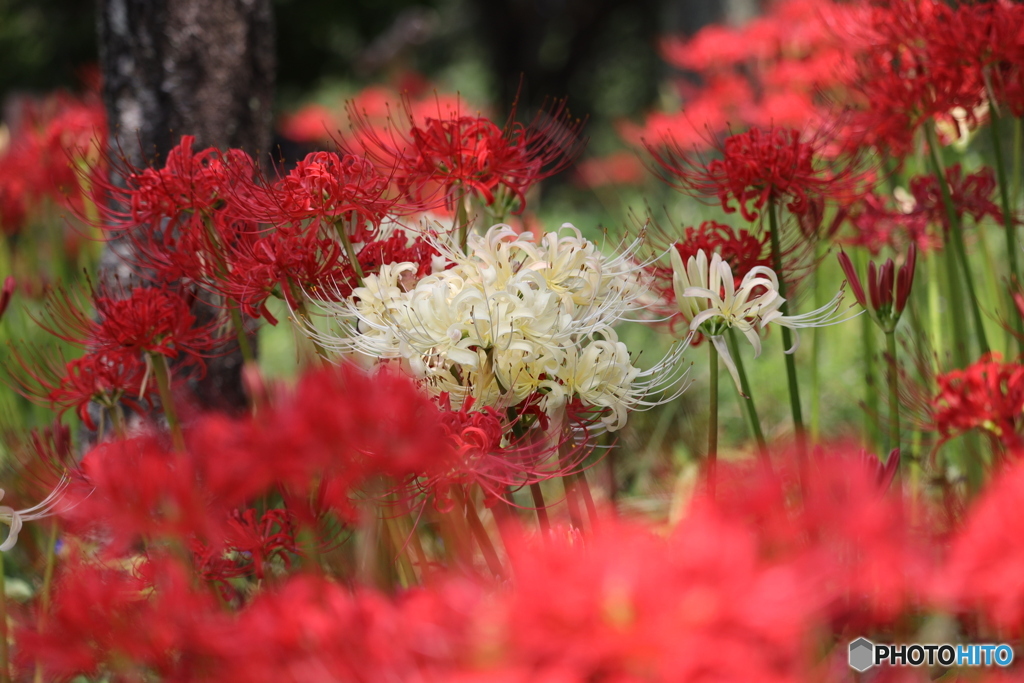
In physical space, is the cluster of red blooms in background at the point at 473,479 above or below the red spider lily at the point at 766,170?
below

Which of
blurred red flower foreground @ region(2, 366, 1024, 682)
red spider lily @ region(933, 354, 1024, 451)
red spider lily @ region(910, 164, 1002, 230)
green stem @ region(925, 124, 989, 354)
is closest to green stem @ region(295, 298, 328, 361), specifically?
blurred red flower foreground @ region(2, 366, 1024, 682)

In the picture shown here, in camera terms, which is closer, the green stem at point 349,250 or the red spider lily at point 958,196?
the green stem at point 349,250

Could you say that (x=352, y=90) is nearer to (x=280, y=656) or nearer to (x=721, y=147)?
(x=721, y=147)

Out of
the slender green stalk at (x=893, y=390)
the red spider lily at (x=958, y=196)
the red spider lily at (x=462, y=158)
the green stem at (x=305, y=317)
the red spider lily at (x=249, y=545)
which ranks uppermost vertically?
the red spider lily at (x=462, y=158)

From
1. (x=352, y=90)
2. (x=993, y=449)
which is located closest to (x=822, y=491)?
(x=993, y=449)

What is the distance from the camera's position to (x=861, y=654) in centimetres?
95

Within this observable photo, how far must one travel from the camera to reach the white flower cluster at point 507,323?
3.74 feet

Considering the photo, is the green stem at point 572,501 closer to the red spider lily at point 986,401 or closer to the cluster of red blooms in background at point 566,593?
the cluster of red blooms in background at point 566,593

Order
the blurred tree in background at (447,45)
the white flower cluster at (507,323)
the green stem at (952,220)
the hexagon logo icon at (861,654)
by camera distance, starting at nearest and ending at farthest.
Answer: the hexagon logo icon at (861,654), the white flower cluster at (507,323), the green stem at (952,220), the blurred tree in background at (447,45)

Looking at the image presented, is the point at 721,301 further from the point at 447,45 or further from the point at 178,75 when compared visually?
the point at 447,45

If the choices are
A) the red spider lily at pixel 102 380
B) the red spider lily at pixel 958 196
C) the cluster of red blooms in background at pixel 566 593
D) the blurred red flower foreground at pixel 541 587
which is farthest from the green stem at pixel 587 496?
the red spider lily at pixel 958 196

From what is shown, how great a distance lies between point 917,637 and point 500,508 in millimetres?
599

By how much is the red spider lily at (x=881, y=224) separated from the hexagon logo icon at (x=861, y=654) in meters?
0.95

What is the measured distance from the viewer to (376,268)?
1.41 metres
